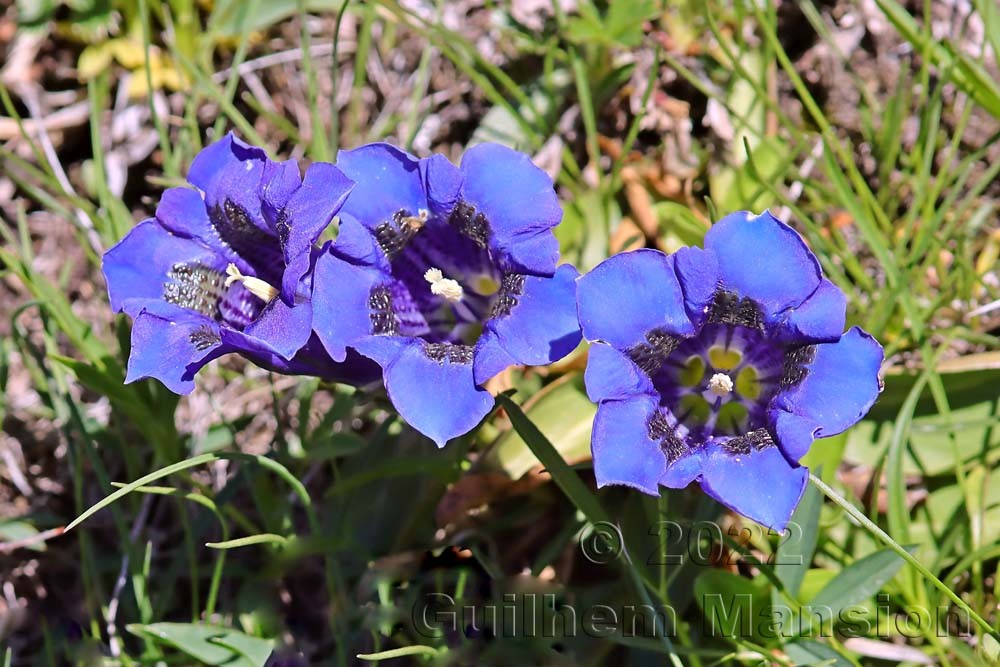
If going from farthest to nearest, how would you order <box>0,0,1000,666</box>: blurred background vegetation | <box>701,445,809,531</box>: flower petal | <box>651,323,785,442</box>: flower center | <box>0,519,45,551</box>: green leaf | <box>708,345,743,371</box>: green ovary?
<box>0,519,45,551</box>: green leaf → <box>0,0,1000,666</box>: blurred background vegetation → <box>708,345,743,371</box>: green ovary → <box>651,323,785,442</box>: flower center → <box>701,445,809,531</box>: flower petal

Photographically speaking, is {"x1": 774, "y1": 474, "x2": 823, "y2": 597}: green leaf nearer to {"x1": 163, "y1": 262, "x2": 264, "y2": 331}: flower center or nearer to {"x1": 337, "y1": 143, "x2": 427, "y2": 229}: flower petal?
{"x1": 337, "y1": 143, "x2": 427, "y2": 229}: flower petal

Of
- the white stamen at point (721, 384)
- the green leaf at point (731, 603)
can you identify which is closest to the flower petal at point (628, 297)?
the white stamen at point (721, 384)

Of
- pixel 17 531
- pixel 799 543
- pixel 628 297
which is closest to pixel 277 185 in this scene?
pixel 628 297

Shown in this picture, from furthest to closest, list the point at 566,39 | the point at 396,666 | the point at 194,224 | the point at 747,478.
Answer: the point at 566,39 → the point at 396,666 → the point at 194,224 → the point at 747,478

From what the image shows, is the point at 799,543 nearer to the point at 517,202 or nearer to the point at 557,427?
the point at 557,427

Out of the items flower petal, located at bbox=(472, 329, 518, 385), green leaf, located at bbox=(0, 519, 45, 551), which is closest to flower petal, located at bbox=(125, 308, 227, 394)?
flower petal, located at bbox=(472, 329, 518, 385)

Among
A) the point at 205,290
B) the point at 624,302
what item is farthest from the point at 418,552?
the point at 624,302

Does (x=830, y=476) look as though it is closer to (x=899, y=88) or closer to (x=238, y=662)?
(x=899, y=88)
